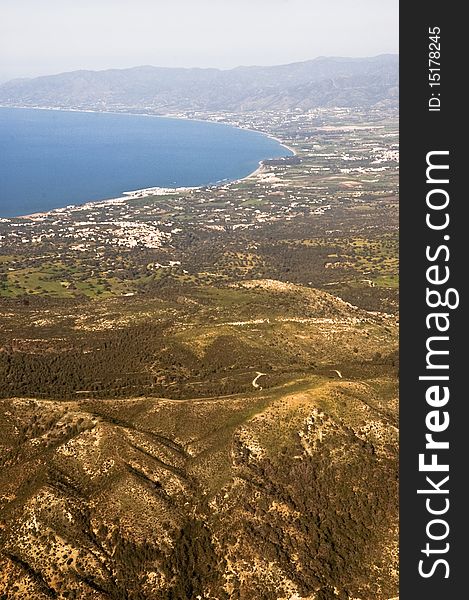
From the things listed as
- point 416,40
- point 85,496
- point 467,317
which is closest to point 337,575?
point 85,496

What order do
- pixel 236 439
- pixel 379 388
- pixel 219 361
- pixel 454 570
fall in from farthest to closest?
pixel 219 361 < pixel 379 388 < pixel 236 439 < pixel 454 570

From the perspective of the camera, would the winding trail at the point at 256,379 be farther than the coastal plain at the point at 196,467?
Yes

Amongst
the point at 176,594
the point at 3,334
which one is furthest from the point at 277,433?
the point at 3,334

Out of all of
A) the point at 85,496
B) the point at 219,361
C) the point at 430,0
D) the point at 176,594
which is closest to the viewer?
the point at 430,0

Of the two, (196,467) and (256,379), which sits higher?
(196,467)

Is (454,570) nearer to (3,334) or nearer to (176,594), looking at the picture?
(176,594)

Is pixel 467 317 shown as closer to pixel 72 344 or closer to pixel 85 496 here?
pixel 85 496

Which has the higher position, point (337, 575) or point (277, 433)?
point (277, 433)

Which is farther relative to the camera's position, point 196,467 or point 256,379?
point 256,379

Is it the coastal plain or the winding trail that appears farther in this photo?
the winding trail

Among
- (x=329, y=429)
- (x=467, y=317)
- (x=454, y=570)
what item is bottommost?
(x=329, y=429)

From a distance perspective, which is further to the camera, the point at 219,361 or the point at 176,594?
the point at 219,361
